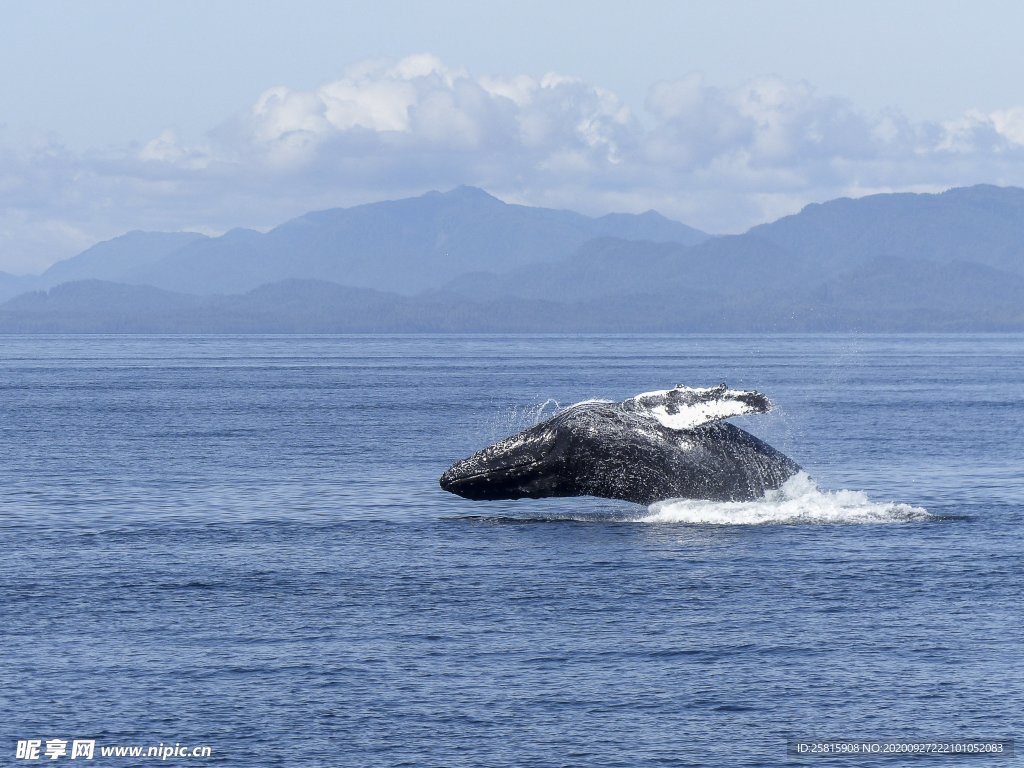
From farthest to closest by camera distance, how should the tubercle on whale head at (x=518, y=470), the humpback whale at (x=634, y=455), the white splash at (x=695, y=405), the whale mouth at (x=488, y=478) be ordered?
the whale mouth at (x=488, y=478)
the tubercle on whale head at (x=518, y=470)
the humpback whale at (x=634, y=455)
the white splash at (x=695, y=405)

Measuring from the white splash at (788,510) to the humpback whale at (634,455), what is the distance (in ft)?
0.99

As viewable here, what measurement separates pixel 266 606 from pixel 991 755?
1235cm

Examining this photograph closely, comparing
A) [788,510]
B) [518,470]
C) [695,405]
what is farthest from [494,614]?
[788,510]

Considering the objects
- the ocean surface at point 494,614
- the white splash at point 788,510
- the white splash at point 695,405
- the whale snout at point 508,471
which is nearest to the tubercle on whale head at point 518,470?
the whale snout at point 508,471

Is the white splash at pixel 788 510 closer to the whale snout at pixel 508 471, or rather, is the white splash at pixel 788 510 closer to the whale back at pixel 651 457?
the whale back at pixel 651 457

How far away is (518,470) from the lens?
110ft

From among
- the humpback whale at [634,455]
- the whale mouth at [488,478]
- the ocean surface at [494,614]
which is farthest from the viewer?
the whale mouth at [488,478]

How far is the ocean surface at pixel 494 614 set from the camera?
19.2 m

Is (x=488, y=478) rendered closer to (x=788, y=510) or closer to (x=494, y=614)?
(x=788, y=510)

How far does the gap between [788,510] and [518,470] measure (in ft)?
20.1

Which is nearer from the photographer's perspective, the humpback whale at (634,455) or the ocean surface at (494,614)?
the ocean surface at (494,614)

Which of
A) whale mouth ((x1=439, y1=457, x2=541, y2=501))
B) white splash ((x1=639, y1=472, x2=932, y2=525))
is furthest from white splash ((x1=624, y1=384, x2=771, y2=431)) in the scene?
whale mouth ((x1=439, y1=457, x2=541, y2=501))

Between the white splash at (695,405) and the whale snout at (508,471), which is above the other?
the white splash at (695,405)

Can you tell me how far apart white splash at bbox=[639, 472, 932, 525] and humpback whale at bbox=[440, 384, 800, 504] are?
301 mm
